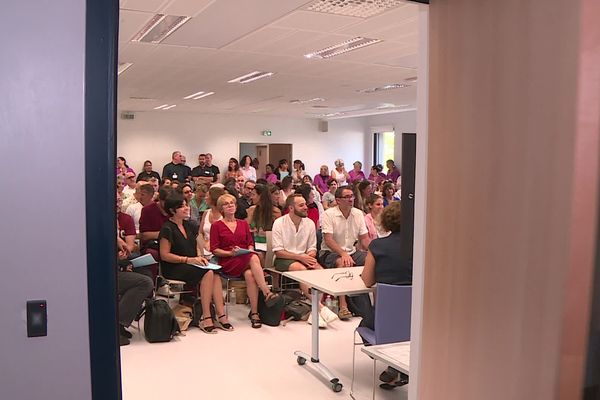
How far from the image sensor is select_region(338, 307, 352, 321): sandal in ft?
17.9

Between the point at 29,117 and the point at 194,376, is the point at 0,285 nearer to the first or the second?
the point at 29,117

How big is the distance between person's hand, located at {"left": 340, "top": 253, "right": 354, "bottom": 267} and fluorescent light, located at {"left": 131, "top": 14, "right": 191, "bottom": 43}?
8.70 ft

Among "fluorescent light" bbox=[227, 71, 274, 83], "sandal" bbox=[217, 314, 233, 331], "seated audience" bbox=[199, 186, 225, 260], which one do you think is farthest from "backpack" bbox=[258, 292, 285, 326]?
"fluorescent light" bbox=[227, 71, 274, 83]

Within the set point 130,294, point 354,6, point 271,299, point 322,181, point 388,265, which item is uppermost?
point 354,6

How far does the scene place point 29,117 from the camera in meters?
1.41

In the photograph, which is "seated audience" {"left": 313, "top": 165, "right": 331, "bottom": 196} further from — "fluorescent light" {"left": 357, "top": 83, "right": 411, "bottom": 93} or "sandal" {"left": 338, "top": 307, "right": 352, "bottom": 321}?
"sandal" {"left": 338, "top": 307, "right": 352, "bottom": 321}

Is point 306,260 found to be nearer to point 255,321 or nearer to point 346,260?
point 346,260

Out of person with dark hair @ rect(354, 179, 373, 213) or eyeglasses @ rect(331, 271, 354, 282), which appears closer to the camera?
eyeglasses @ rect(331, 271, 354, 282)

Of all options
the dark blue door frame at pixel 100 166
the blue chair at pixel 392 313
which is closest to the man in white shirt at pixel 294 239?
the blue chair at pixel 392 313

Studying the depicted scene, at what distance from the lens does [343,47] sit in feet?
20.9

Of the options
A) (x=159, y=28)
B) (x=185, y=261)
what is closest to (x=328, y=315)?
(x=185, y=261)

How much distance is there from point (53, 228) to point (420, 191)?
1136 mm

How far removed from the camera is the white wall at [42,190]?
4.57 feet

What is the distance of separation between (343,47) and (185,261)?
9.98 ft
